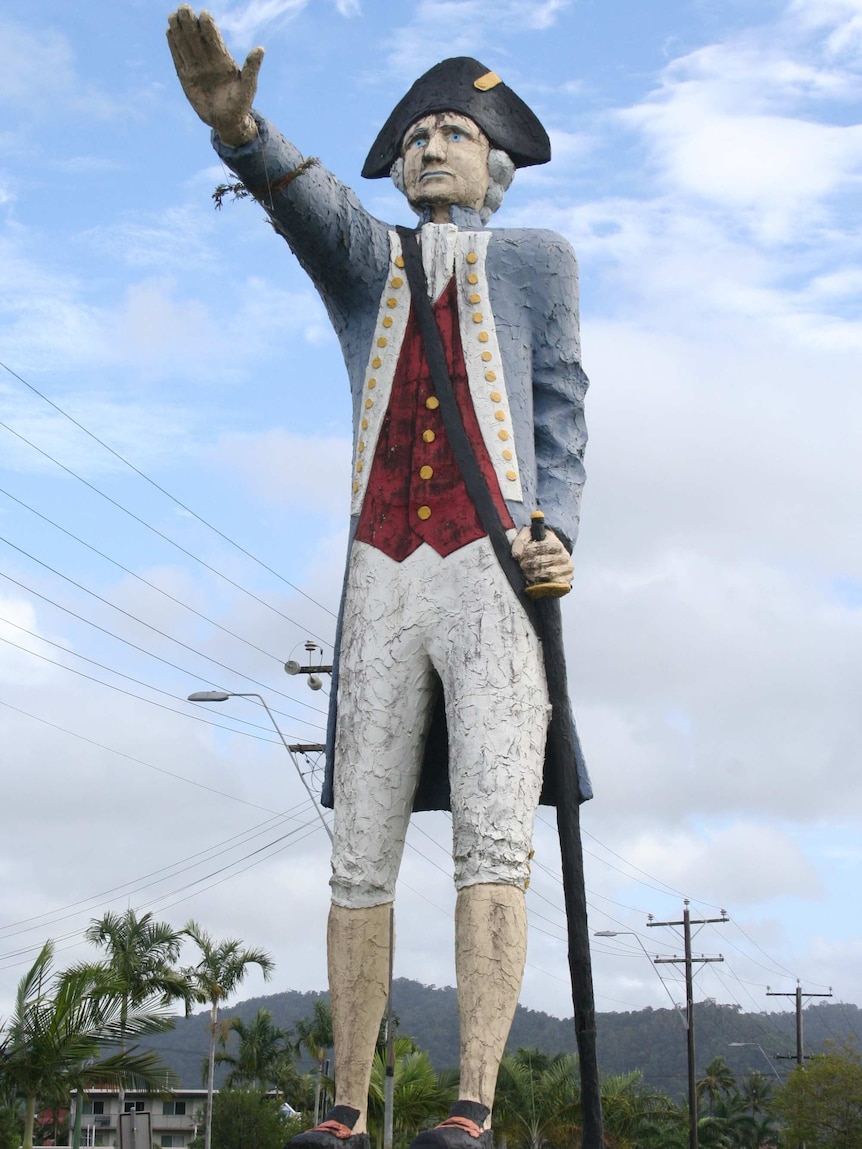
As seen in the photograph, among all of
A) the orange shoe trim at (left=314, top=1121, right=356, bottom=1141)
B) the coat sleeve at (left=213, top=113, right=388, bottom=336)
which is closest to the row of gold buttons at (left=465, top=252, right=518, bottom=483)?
the coat sleeve at (left=213, top=113, right=388, bottom=336)

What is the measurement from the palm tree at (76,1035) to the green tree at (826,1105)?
22985 mm

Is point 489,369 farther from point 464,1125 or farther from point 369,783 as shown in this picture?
point 464,1125

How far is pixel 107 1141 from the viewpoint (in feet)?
184

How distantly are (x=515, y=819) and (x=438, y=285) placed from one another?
2.19 meters

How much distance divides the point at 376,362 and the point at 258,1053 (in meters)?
37.2

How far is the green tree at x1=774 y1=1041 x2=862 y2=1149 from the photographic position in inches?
1098

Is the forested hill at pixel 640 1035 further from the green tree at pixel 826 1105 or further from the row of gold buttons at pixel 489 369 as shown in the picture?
the row of gold buttons at pixel 489 369

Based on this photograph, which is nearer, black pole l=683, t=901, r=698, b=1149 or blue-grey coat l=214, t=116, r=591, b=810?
blue-grey coat l=214, t=116, r=591, b=810

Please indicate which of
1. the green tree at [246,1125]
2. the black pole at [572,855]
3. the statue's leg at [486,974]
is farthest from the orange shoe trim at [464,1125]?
the green tree at [246,1125]

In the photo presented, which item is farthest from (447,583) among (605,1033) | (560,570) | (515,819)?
(605,1033)

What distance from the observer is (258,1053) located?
4081cm

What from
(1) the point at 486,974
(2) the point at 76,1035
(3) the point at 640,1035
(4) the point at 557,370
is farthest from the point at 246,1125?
(3) the point at 640,1035

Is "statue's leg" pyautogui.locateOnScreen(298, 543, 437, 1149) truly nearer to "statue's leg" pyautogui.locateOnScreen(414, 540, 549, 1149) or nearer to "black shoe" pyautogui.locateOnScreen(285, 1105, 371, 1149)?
"black shoe" pyautogui.locateOnScreen(285, 1105, 371, 1149)

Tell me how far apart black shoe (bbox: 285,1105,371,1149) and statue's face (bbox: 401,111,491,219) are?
11.6ft
